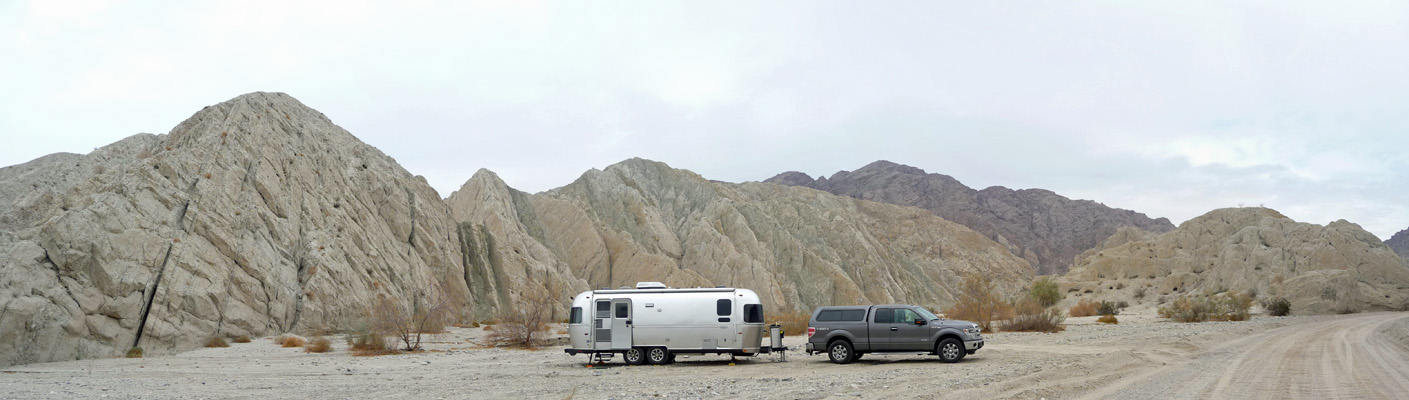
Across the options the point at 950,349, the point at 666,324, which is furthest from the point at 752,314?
the point at 950,349

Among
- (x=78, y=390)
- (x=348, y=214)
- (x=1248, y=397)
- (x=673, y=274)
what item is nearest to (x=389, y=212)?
(x=348, y=214)

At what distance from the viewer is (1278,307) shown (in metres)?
45.1

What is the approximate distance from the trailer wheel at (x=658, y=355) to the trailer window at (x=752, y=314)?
2.26 metres

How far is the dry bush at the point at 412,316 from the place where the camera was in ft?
89.3

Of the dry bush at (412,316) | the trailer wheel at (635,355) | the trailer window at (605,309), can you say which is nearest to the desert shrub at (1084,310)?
the dry bush at (412,316)

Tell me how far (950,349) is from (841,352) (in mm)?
2662

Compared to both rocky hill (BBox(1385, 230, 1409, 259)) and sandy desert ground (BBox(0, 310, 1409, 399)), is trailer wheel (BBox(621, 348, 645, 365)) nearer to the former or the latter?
sandy desert ground (BBox(0, 310, 1409, 399))

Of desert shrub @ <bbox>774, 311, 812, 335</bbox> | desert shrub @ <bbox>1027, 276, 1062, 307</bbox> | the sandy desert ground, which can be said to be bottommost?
the sandy desert ground

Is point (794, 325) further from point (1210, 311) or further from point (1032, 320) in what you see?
point (1210, 311)

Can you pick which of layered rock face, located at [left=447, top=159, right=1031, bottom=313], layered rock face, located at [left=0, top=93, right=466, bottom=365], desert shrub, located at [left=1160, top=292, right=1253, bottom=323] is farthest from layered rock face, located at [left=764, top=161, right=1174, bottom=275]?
layered rock face, located at [left=0, top=93, right=466, bottom=365]

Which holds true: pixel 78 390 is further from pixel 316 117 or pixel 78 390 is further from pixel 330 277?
pixel 316 117

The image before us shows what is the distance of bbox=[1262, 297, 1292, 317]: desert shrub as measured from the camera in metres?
44.9

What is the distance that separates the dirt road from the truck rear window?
22.0 ft

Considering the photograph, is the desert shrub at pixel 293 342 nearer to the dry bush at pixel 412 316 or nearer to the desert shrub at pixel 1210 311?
the dry bush at pixel 412 316
